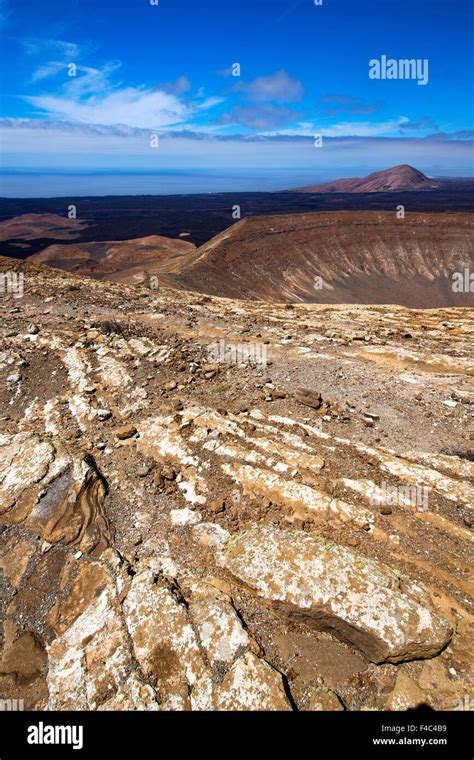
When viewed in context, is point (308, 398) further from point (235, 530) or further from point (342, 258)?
point (342, 258)

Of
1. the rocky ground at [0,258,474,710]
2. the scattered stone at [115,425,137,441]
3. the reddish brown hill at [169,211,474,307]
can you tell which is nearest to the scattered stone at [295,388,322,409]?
the rocky ground at [0,258,474,710]

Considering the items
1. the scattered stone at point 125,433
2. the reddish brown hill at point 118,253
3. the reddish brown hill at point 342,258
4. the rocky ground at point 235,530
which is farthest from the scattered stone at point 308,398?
the reddish brown hill at point 118,253

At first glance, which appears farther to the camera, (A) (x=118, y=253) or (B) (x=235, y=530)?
(A) (x=118, y=253)

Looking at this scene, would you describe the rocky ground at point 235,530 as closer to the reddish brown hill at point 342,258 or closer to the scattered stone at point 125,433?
the scattered stone at point 125,433

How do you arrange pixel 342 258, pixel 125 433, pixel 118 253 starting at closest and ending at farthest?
pixel 125 433, pixel 342 258, pixel 118 253

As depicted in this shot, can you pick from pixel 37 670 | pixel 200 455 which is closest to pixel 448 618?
pixel 200 455

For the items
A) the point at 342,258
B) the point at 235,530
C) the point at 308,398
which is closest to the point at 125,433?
the point at 235,530

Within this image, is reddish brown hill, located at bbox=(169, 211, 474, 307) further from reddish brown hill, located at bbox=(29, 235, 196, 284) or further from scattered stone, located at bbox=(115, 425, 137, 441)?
scattered stone, located at bbox=(115, 425, 137, 441)
